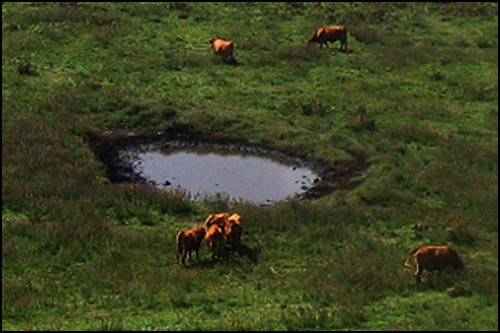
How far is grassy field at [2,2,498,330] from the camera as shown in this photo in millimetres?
19516

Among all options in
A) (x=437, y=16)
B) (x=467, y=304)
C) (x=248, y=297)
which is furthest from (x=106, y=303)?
(x=437, y=16)

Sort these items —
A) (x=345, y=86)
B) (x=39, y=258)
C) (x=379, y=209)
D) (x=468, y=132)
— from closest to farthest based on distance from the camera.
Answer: (x=39, y=258) → (x=379, y=209) → (x=468, y=132) → (x=345, y=86)

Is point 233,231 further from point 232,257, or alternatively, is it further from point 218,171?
point 218,171

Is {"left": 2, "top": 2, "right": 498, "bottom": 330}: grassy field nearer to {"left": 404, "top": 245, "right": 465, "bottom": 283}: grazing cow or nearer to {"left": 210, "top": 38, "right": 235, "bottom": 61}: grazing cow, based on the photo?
{"left": 404, "top": 245, "right": 465, "bottom": 283}: grazing cow

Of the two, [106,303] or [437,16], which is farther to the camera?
[437,16]

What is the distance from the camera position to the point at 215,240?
22.3m

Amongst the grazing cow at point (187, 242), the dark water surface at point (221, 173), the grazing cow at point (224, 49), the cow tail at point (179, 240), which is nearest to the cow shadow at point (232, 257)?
the grazing cow at point (187, 242)

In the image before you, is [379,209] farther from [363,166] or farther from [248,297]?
[248,297]

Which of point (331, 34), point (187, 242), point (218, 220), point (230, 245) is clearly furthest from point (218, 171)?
Answer: point (331, 34)

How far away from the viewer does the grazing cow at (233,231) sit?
22750 millimetres

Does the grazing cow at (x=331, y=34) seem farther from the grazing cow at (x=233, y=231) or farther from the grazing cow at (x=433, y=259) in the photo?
the grazing cow at (x=433, y=259)

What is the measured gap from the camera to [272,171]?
29.6 meters

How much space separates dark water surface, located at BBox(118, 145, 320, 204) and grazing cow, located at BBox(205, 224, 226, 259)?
4.38 metres

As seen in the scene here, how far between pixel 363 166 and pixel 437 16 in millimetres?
22039
